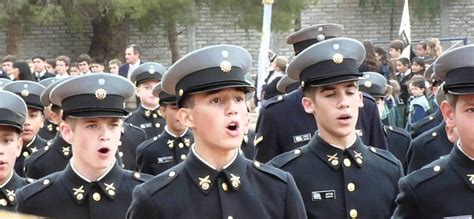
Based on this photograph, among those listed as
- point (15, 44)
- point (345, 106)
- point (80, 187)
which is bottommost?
point (15, 44)

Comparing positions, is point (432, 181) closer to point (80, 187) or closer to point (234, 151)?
point (234, 151)

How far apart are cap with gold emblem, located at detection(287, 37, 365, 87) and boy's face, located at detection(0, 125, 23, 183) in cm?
152

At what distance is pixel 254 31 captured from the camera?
2927 centimetres

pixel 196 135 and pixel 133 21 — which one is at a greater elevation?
pixel 196 135

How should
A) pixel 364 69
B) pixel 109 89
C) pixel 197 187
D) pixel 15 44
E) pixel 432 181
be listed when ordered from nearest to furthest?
pixel 197 187 < pixel 432 181 < pixel 109 89 < pixel 364 69 < pixel 15 44

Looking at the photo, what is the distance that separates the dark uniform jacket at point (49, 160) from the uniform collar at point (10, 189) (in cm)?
130

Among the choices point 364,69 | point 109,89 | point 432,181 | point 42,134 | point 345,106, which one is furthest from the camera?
point 364,69

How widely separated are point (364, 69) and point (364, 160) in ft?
18.5

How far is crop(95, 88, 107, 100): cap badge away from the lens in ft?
18.6

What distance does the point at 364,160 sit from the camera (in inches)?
216

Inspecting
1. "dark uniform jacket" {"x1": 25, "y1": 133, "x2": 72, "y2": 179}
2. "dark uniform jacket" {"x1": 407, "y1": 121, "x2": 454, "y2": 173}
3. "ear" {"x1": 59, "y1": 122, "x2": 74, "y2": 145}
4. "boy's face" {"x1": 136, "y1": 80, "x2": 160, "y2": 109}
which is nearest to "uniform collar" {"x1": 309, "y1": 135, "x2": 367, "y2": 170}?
"ear" {"x1": 59, "y1": 122, "x2": 74, "y2": 145}

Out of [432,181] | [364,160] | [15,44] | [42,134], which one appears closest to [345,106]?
[364,160]

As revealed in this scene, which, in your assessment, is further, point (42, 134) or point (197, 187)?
point (42, 134)

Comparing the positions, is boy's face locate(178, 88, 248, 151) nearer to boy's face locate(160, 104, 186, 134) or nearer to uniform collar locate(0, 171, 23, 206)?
uniform collar locate(0, 171, 23, 206)
